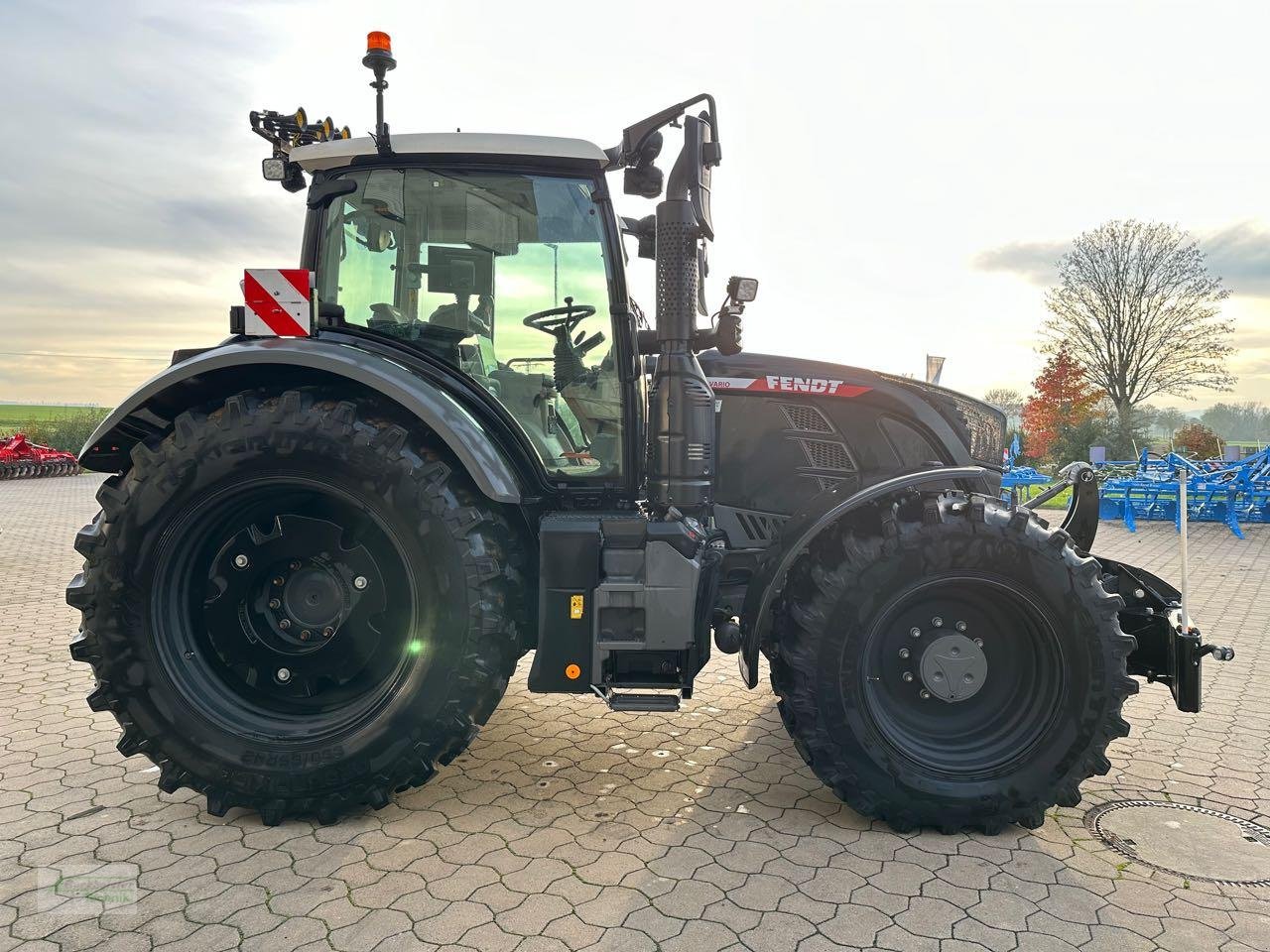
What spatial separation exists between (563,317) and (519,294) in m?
0.21

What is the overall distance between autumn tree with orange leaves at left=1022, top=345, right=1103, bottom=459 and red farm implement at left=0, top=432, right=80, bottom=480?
29.9 meters

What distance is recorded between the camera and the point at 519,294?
3.59 metres

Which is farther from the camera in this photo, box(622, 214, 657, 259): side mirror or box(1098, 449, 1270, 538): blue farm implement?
box(1098, 449, 1270, 538): blue farm implement

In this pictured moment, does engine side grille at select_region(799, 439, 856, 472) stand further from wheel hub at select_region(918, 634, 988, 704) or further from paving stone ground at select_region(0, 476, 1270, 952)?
paving stone ground at select_region(0, 476, 1270, 952)

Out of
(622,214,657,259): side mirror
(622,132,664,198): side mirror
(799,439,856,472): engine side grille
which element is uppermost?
(622,132,664,198): side mirror

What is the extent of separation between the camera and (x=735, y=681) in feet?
17.5

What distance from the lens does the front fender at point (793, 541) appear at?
10.8ft

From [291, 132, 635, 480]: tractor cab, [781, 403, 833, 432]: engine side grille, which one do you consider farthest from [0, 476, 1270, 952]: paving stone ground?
[781, 403, 833, 432]: engine side grille

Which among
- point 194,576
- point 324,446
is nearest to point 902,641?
point 324,446

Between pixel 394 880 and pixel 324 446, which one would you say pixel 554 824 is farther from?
pixel 324 446

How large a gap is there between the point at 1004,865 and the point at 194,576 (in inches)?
130

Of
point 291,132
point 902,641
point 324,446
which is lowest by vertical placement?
point 902,641

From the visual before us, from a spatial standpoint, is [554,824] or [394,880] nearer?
[394,880]

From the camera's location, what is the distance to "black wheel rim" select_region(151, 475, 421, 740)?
3420 millimetres
